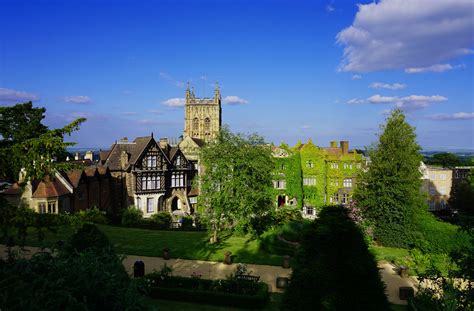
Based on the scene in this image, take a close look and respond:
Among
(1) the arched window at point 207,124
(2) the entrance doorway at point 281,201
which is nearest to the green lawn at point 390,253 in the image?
(2) the entrance doorway at point 281,201

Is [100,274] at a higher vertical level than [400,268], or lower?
higher

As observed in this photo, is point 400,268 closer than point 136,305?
No

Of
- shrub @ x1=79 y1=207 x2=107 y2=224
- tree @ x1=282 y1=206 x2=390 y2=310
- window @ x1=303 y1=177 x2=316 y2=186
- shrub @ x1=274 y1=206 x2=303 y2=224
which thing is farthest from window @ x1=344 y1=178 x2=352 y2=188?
tree @ x1=282 y1=206 x2=390 y2=310

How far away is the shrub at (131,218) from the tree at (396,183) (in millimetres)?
23923

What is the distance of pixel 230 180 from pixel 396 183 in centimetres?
1586

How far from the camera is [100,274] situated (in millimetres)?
7914

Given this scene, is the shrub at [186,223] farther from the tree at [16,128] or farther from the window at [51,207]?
the tree at [16,128]

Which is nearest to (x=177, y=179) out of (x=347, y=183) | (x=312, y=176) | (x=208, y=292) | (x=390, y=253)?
(x=312, y=176)

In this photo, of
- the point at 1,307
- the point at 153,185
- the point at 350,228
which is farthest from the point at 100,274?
the point at 153,185

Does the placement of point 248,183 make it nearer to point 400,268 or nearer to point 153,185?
point 400,268

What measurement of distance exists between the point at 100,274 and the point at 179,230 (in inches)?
1143

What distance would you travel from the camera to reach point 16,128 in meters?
42.8

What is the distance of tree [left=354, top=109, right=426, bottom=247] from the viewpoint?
32.6 metres

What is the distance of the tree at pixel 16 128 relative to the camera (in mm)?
10648
